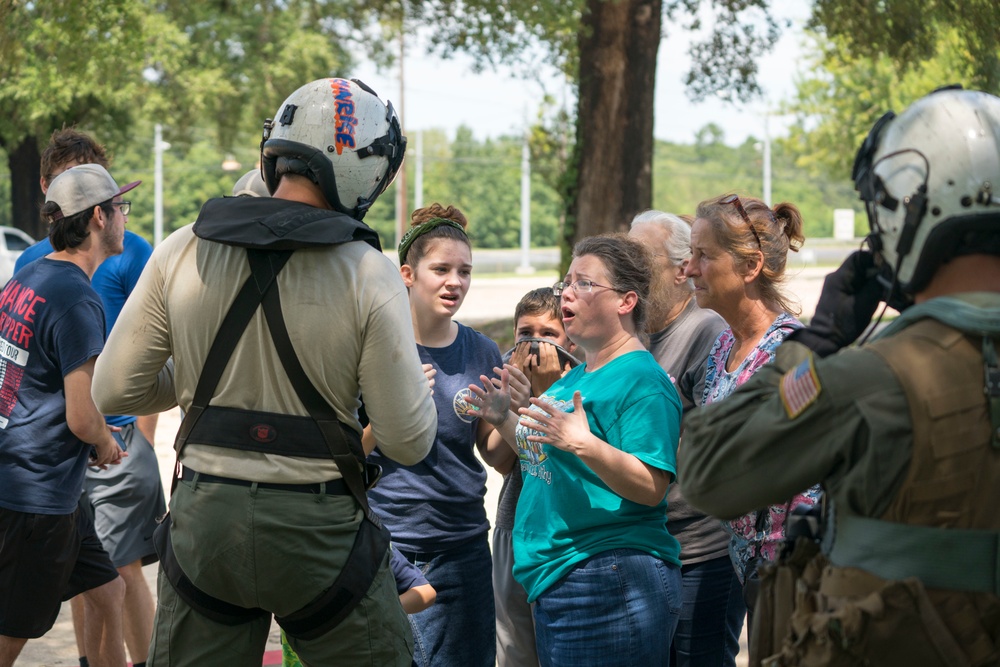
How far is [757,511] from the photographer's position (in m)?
3.45

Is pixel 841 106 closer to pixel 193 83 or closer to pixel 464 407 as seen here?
pixel 193 83

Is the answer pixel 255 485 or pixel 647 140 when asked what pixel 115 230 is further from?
pixel 647 140

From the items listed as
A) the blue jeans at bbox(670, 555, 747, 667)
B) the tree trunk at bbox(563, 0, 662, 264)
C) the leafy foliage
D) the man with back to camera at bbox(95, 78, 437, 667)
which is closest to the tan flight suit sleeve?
the man with back to camera at bbox(95, 78, 437, 667)

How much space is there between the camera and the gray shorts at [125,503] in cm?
512

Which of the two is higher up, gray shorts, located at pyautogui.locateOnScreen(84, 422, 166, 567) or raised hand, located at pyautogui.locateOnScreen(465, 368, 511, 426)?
raised hand, located at pyautogui.locateOnScreen(465, 368, 511, 426)

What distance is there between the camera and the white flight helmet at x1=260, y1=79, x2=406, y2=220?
109 inches

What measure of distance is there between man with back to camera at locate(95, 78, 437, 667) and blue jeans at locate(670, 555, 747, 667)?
60.2 inches

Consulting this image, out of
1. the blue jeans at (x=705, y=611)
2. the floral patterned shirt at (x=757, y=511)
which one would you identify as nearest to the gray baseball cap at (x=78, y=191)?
the floral patterned shirt at (x=757, y=511)

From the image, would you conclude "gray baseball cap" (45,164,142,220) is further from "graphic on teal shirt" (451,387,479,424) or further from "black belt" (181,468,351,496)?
"black belt" (181,468,351,496)

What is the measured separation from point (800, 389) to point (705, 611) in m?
2.25

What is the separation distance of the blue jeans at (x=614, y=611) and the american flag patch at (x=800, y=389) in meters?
1.47

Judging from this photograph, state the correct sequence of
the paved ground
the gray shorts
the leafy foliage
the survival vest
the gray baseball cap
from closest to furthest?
1. the survival vest
2. the gray baseball cap
3. the gray shorts
4. the paved ground
5. the leafy foliage

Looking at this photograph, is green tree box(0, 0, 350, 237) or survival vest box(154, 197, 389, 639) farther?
green tree box(0, 0, 350, 237)

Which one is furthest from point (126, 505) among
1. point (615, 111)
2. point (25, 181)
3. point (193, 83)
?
point (25, 181)
